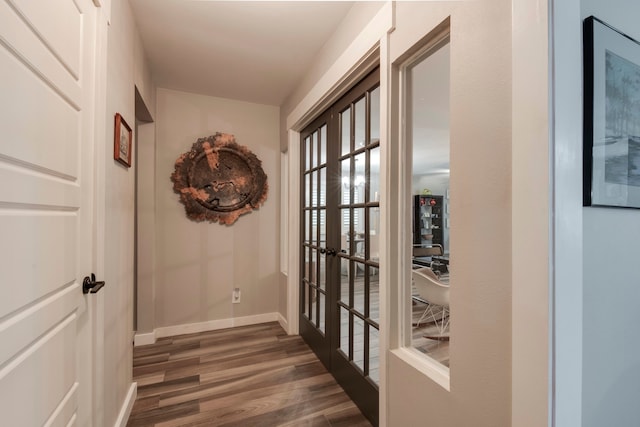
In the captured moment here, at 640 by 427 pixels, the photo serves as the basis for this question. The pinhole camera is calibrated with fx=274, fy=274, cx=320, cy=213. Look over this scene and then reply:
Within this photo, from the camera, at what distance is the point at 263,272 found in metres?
3.13

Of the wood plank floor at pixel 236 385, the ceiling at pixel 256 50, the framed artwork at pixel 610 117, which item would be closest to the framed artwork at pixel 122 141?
the ceiling at pixel 256 50

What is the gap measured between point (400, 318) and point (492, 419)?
20.2 inches

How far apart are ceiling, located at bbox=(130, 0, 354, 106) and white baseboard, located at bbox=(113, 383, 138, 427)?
2.38 meters

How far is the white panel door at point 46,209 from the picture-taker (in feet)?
2.25

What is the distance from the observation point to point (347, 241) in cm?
190

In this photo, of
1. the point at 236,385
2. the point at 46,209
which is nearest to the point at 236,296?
the point at 236,385

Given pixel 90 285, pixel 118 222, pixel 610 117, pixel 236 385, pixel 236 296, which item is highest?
pixel 610 117

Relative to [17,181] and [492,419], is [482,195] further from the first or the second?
[17,181]

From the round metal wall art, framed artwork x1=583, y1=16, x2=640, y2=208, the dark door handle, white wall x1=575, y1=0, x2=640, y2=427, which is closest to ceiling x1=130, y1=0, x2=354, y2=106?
the round metal wall art

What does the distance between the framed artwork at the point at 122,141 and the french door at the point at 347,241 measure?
130cm

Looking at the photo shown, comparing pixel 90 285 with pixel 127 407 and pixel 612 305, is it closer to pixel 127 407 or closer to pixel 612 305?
pixel 127 407

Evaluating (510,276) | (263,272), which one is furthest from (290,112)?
(510,276)

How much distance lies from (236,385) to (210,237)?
4.85ft

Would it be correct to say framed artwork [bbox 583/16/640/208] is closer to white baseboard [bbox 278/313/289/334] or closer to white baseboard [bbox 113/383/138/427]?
white baseboard [bbox 113/383/138/427]
